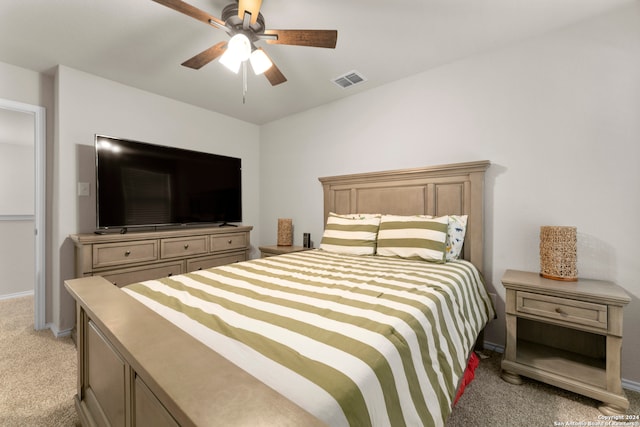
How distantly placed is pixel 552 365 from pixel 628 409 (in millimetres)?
359

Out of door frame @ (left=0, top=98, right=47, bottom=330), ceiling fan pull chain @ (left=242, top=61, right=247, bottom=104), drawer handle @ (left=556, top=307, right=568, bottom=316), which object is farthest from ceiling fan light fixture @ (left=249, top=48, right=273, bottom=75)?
drawer handle @ (left=556, top=307, right=568, bottom=316)

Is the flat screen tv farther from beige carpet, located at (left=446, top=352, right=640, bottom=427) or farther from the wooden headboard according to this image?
beige carpet, located at (left=446, top=352, right=640, bottom=427)

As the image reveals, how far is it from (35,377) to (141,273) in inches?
36.6

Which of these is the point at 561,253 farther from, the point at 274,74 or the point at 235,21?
the point at 235,21

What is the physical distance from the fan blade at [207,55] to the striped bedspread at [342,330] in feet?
4.79

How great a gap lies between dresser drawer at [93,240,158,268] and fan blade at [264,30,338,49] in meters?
2.12

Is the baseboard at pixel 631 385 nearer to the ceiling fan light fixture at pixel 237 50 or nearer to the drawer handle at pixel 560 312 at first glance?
the drawer handle at pixel 560 312

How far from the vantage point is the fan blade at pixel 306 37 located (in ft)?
5.19

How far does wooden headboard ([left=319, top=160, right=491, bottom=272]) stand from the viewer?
226 centimetres

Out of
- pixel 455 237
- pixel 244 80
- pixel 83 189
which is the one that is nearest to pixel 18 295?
pixel 83 189

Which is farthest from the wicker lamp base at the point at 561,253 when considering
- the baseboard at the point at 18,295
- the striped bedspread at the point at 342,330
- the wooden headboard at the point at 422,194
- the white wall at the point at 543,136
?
the baseboard at the point at 18,295

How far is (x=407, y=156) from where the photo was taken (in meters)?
2.72

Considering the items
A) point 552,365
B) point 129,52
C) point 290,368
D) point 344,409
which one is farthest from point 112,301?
point 552,365

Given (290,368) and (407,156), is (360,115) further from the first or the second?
(290,368)
